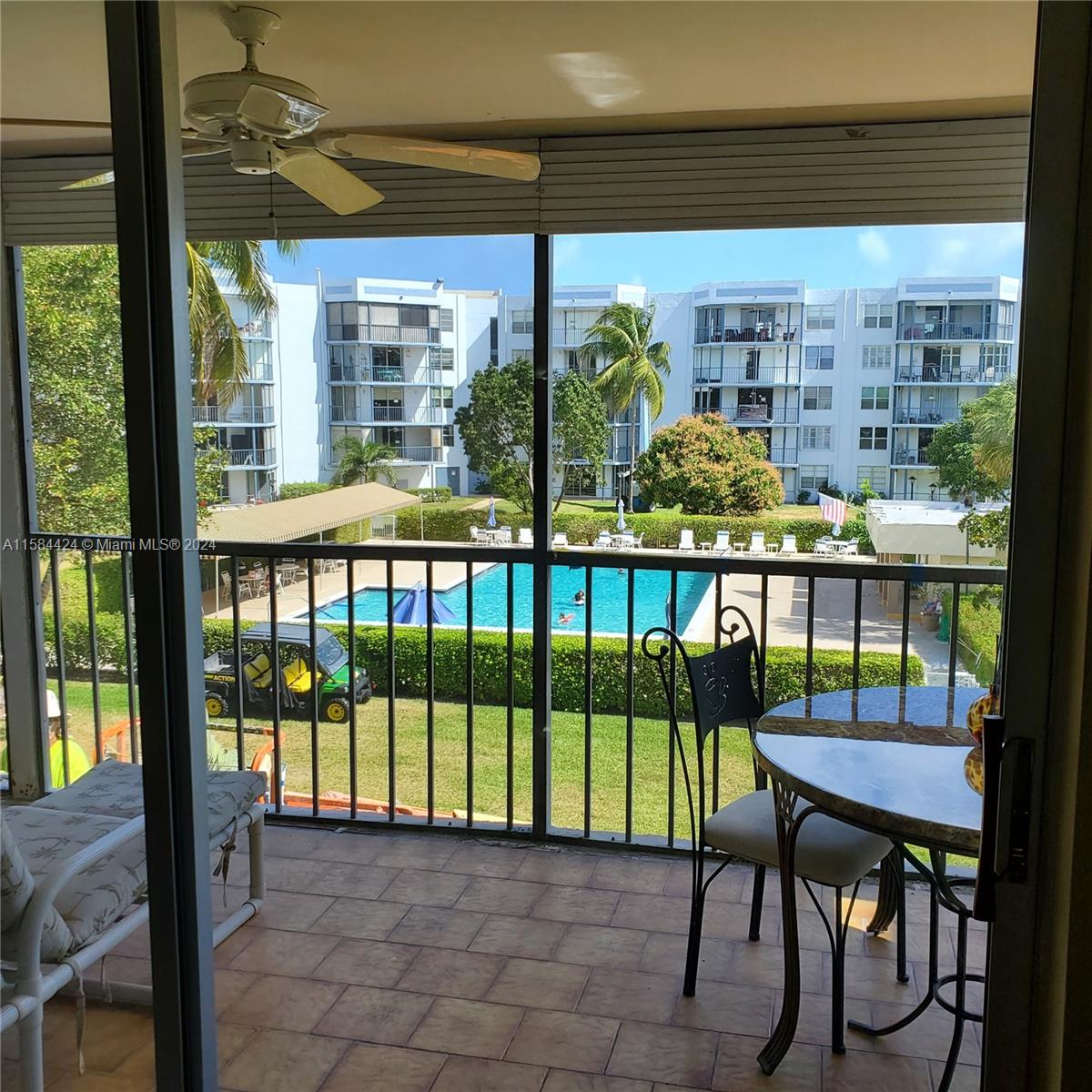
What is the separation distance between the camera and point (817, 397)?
4996 millimetres

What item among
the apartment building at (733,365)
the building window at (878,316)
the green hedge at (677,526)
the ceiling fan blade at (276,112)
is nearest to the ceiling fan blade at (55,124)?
the ceiling fan blade at (276,112)

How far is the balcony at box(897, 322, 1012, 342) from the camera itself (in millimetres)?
3935

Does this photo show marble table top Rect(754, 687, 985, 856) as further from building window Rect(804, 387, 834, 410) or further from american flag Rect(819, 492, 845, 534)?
building window Rect(804, 387, 834, 410)

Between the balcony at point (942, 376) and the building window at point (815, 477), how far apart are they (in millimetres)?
659

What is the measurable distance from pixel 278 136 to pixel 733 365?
3184 mm

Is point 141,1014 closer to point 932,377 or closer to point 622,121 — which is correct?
point 622,121

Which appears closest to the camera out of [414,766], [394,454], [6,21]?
[6,21]

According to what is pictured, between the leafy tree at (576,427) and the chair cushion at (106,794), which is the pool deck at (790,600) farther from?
the chair cushion at (106,794)

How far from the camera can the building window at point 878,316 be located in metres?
5.79

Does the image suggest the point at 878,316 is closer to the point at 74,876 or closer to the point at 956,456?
the point at 956,456

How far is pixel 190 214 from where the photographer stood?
3629 millimetres

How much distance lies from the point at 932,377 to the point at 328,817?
12.5ft

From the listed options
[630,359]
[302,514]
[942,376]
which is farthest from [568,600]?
[942,376]

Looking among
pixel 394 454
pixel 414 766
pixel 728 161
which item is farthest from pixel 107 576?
pixel 414 766
